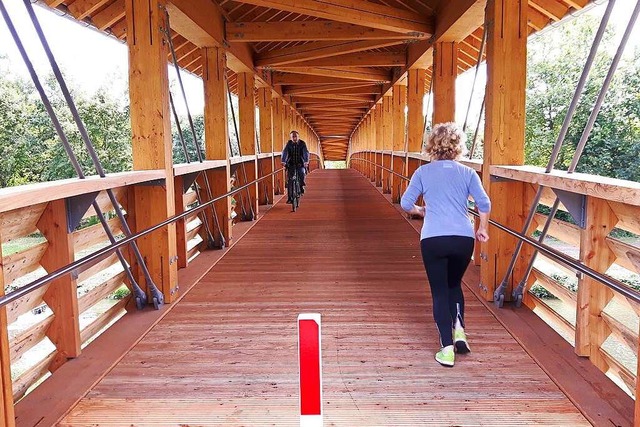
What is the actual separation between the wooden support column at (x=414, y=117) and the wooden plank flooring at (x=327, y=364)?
4.20m

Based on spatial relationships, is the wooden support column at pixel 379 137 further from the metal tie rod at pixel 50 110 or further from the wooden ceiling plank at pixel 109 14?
the metal tie rod at pixel 50 110

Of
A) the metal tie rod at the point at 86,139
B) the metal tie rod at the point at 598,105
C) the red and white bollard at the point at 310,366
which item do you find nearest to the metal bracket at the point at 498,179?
the metal tie rod at the point at 598,105

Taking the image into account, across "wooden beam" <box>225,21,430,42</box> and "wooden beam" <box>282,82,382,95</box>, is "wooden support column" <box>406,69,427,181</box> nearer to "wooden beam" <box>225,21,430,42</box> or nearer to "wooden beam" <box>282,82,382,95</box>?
"wooden beam" <box>225,21,430,42</box>

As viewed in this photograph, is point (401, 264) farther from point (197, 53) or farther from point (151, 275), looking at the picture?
point (197, 53)

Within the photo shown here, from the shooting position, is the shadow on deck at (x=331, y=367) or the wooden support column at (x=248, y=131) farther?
the wooden support column at (x=248, y=131)

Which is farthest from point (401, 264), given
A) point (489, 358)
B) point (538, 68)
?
point (538, 68)

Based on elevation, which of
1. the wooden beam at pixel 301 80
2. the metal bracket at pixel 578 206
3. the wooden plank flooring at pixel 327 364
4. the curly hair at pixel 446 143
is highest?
the wooden beam at pixel 301 80

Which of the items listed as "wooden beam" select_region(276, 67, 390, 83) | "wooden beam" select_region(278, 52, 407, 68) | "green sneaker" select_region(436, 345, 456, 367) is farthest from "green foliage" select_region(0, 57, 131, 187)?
"green sneaker" select_region(436, 345, 456, 367)

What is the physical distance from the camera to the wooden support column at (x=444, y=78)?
749cm

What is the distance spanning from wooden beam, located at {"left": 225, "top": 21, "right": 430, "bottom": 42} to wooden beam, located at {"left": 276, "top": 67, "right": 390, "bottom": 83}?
2632 millimetres

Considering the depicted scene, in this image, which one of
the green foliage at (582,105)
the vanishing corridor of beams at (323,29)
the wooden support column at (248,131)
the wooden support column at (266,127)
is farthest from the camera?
the green foliage at (582,105)

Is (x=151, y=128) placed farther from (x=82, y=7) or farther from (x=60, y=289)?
(x=82, y=7)

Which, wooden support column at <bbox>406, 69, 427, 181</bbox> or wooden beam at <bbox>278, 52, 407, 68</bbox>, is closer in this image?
wooden support column at <bbox>406, 69, 427, 181</bbox>

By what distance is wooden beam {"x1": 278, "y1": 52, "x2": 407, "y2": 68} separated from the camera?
33.6ft
